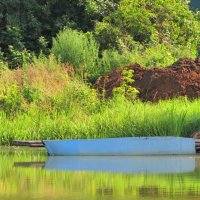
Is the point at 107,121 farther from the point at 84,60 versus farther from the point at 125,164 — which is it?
the point at 84,60

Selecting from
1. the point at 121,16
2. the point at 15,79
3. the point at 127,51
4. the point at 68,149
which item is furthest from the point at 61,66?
the point at 68,149

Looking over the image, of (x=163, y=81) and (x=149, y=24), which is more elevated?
(x=149, y=24)

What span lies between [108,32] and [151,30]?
1660mm

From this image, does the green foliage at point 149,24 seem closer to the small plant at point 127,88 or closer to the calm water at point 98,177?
the small plant at point 127,88

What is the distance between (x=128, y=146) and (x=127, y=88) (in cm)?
544

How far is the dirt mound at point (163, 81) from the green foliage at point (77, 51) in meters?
2.22

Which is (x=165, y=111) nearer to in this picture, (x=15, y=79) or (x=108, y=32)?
(x=15, y=79)

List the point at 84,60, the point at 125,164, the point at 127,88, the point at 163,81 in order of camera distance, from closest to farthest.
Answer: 1. the point at 125,164
2. the point at 127,88
3. the point at 163,81
4. the point at 84,60

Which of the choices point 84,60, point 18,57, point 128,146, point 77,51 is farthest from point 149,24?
point 128,146

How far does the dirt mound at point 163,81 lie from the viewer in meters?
20.5

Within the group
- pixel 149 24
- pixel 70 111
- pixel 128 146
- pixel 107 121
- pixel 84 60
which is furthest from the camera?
pixel 149 24

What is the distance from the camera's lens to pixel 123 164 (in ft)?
44.3

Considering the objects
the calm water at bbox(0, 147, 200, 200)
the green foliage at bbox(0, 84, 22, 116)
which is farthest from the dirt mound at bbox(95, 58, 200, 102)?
the calm water at bbox(0, 147, 200, 200)

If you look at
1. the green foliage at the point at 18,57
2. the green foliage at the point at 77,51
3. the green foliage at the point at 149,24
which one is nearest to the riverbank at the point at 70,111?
the green foliage at the point at 77,51
